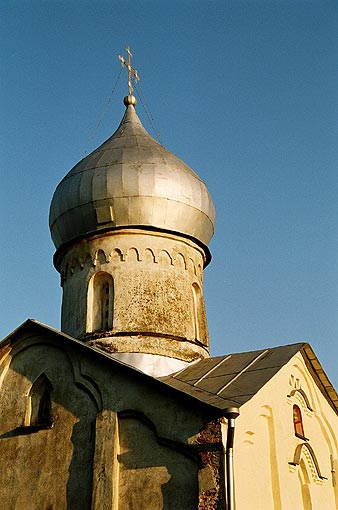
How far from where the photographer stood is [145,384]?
355 inches

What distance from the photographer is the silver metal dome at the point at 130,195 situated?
39.9ft

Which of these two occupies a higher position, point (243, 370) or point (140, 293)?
point (140, 293)

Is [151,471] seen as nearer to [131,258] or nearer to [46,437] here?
[46,437]

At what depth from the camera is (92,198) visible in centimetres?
1228

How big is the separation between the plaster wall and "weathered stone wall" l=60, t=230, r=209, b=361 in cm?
194

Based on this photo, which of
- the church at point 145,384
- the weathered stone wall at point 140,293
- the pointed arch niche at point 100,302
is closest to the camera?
the church at point 145,384

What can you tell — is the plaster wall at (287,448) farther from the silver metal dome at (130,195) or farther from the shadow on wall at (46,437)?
the silver metal dome at (130,195)

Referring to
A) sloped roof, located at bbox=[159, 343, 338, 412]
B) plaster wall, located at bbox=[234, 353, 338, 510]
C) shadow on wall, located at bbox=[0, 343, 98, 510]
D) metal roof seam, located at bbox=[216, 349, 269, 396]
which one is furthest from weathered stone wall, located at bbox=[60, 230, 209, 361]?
plaster wall, located at bbox=[234, 353, 338, 510]

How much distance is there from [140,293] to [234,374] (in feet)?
9.10

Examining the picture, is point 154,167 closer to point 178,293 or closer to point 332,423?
point 178,293

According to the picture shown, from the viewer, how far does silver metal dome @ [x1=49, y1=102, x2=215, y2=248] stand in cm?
1215

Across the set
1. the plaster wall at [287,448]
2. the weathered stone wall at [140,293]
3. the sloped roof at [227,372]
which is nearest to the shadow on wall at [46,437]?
the sloped roof at [227,372]

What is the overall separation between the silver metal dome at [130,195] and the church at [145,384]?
1.0 inches

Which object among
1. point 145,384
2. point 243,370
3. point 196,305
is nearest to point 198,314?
point 196,305
